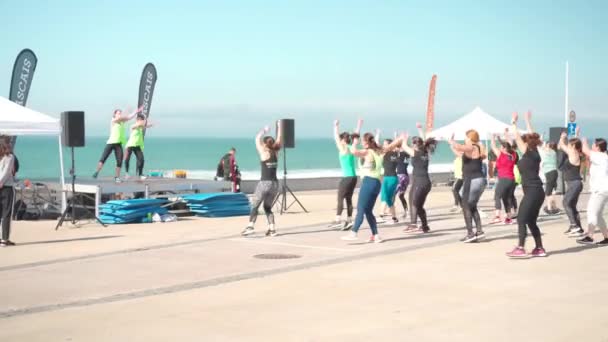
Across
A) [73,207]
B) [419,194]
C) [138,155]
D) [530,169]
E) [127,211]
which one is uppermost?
[138,155]

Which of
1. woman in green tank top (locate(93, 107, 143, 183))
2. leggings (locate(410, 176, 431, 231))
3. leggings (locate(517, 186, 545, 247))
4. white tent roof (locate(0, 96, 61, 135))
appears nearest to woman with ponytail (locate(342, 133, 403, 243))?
leggings (locate(410, 176, 431, 231))

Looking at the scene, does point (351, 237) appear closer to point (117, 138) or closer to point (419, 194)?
point (419, 194)

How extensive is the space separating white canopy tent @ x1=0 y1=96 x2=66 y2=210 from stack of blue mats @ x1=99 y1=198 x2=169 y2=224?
1.83 metres

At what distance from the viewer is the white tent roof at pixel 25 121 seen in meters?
16.2

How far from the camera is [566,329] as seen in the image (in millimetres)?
7246

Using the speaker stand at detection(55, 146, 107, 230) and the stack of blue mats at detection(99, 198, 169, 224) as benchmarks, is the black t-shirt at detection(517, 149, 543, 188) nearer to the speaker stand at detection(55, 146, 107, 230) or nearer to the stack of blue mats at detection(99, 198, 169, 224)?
the speaker stand at detection(55, 146, 107, 230)

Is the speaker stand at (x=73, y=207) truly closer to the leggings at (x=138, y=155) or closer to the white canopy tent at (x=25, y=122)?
the white canopy tent at (x=25, y=122)

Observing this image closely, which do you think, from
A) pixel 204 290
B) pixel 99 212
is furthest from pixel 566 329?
pixel 99 212

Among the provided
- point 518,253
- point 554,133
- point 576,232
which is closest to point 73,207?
point 518,253

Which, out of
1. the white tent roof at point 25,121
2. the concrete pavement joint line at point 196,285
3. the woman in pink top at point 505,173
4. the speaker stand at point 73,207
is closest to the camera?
the concrete pavement joint line at point 196,285

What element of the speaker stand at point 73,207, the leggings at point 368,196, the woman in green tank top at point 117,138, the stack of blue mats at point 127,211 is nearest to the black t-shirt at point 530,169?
the leggings at point 368,196

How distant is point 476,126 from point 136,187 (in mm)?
14106

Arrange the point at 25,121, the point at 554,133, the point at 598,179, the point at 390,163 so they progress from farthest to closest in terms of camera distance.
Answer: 1. the point at 554,133
2. the point at 25,121
3. the point at 390,163
4. the point at 598,179

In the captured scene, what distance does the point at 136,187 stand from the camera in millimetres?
18375
